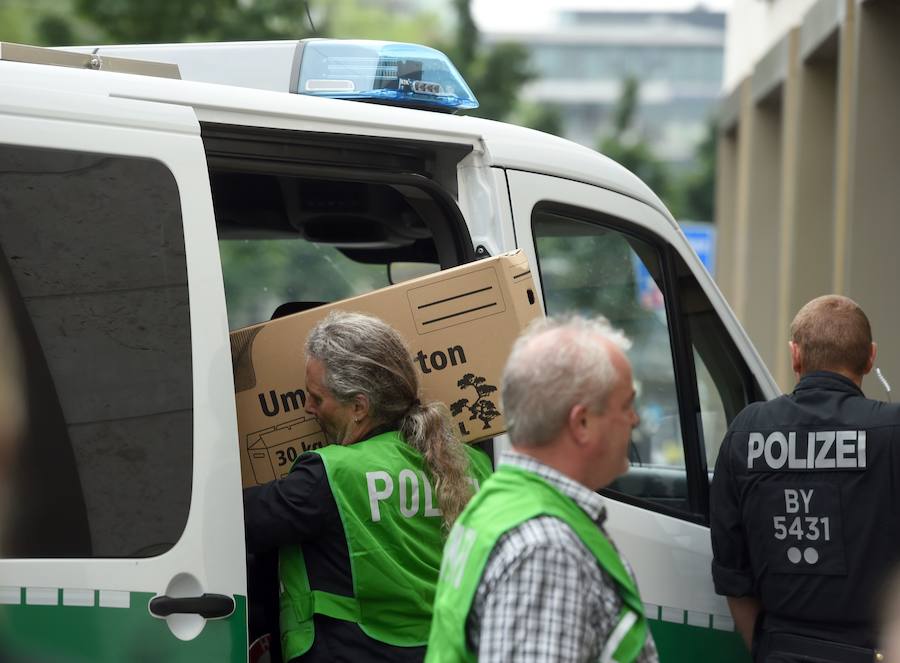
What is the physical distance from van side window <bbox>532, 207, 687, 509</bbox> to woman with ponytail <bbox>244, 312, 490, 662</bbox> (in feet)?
2.20

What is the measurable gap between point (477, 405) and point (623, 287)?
1450 mm

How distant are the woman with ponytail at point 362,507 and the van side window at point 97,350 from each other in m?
0.30

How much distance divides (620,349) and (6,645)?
1.28 metres

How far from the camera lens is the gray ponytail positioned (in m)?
2.93

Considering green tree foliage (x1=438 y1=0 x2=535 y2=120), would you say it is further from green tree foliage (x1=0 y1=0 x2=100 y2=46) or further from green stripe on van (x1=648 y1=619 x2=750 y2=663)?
green stripe on van (x1=648 y1=619 x2=750 y2=663)

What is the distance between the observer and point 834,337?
3.42m

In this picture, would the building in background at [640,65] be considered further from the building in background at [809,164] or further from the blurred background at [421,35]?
the building in background at [809,164]

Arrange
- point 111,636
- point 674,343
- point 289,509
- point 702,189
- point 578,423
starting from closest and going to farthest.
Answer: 1. point 578,423
2. point 111,636
3. point 289,509
4. point 674,343
5. point 702,189

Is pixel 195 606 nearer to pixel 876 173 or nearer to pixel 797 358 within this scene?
pixel 797 358

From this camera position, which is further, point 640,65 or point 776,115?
point 640,65

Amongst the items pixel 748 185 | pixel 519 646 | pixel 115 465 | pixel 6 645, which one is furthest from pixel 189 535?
pixel 748 185

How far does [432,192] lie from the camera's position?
3.33 metres

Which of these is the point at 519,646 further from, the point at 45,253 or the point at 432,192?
the point at 432,192

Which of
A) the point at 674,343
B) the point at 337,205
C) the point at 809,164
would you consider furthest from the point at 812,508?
the point at 809,164
